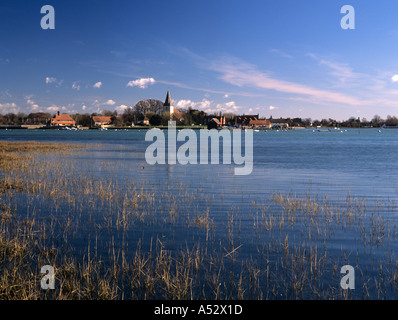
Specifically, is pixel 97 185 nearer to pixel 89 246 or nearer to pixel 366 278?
pixel 89 246

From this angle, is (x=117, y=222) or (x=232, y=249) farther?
(x=117, y=222)

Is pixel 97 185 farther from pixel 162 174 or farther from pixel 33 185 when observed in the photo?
pixel 162 174

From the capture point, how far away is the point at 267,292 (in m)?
10.0

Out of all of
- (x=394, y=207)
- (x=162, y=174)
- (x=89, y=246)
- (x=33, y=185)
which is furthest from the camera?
(x=162, y=174)

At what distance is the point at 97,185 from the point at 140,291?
57.1ft

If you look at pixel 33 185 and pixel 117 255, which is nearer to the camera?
pixel 117 255

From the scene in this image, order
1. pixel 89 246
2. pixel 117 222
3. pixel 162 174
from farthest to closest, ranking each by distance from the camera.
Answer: pixel 162 174 < pixel 117 222 < pixel 89 246

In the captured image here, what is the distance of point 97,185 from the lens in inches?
1030

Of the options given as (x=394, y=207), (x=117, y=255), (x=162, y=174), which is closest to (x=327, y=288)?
(x=117, y=255)

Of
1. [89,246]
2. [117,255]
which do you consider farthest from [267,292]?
[89,246]
